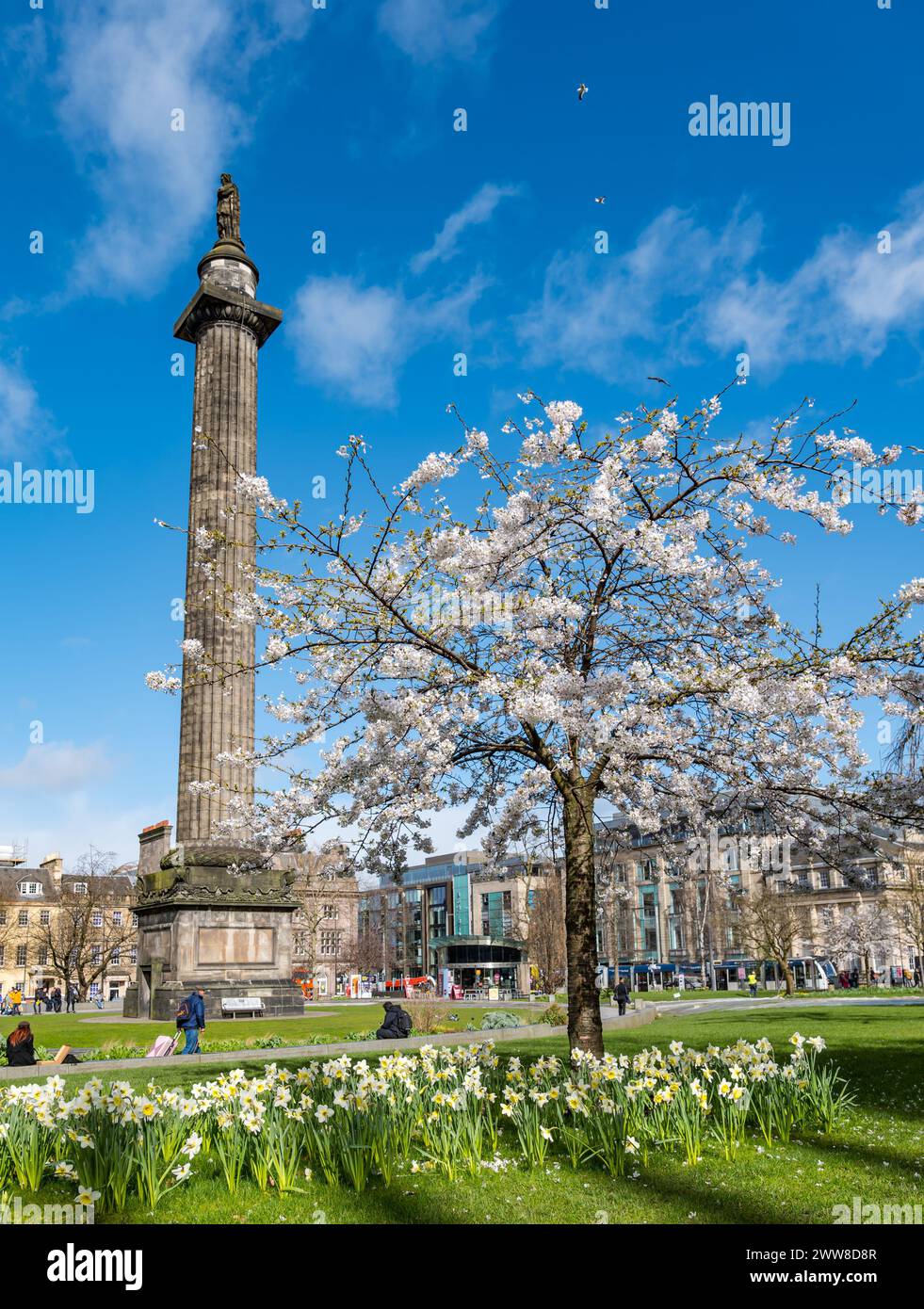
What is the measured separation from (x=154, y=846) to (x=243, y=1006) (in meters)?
6.60

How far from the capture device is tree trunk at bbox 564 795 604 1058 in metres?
11.8

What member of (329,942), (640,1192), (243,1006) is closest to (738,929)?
(243,1006)

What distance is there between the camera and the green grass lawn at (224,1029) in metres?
25.4

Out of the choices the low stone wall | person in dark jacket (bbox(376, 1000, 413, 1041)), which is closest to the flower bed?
the low stone wall

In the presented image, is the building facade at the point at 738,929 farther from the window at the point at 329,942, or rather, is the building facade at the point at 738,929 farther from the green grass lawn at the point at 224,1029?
the window at the point at 329,942

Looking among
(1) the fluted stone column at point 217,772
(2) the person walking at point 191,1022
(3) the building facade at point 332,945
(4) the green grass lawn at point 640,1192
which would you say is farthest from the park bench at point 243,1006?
(3) the building facade at point 332,945

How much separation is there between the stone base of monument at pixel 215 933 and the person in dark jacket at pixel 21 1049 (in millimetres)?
10682

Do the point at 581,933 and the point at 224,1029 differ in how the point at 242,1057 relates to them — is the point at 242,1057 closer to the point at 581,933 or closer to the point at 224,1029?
the point at 224,1029

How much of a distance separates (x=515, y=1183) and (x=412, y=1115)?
1.53m

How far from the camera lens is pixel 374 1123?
8.48m
